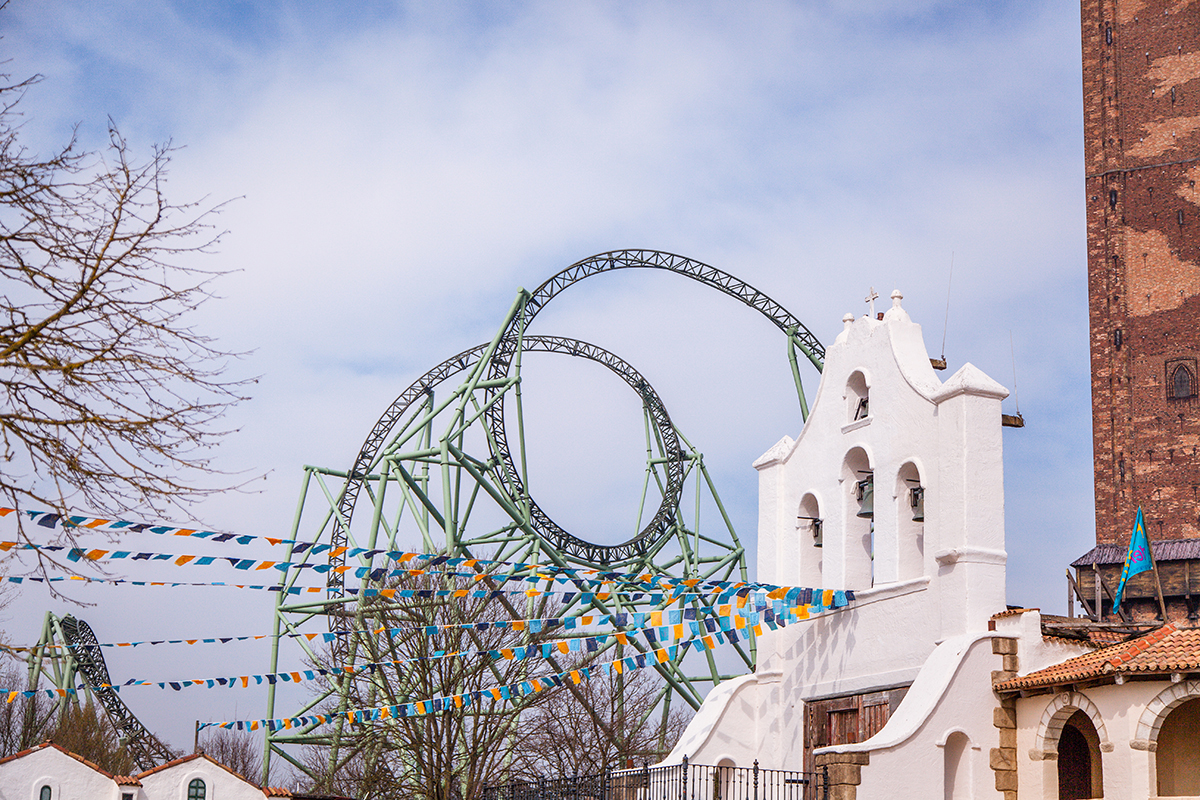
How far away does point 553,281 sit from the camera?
30.4 metres

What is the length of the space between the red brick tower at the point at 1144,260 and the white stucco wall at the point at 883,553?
33.2m

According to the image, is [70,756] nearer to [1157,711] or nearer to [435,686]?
[435,686]

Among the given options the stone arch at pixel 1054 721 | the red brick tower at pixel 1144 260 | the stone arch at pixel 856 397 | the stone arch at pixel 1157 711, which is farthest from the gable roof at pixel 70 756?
the red brick tower at pixel 1144 260

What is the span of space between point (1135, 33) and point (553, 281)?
111ft

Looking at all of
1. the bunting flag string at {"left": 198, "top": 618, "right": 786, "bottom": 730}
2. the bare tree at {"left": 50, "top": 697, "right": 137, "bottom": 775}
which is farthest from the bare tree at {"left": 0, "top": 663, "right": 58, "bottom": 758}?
the bunting flag string at {"left": 198, "top": 618, "right": 786, "bottom": 730}

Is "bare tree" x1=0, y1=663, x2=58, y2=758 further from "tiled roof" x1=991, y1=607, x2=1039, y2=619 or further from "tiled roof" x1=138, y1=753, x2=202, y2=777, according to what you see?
"tiled roof" x1=991, y1=607, x2=1039, y2=619

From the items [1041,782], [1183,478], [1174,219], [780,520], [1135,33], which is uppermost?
[1135,33]

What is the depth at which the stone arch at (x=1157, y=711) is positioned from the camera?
1373 cm

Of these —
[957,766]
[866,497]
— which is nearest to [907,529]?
[866,497]

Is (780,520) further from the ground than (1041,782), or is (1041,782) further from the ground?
(780,520)

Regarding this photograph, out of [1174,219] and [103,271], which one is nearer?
[103,271]

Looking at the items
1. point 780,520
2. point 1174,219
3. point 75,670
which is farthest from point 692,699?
point 1174,219

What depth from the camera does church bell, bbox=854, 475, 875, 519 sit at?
59.4 feet

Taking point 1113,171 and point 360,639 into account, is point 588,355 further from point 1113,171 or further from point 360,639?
point 1113,171
